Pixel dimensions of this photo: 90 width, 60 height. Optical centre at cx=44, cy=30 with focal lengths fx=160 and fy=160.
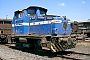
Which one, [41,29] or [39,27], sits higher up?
[39,27]

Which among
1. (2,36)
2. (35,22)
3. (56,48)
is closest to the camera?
(56,48)

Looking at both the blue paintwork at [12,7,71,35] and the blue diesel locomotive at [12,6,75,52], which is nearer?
the blue diesel locomotive at [12,6,75,52]

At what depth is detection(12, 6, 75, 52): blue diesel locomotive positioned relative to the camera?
974 centimetres

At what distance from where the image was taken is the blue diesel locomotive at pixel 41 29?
384 inches

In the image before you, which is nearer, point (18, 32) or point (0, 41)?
point (18, 32)

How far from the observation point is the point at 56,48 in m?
9.74

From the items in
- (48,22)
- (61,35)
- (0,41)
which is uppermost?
(48,22)

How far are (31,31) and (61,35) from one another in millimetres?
2675

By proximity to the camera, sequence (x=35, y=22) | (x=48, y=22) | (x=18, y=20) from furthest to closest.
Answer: (x=18, y=20)
(x=35, y=22)
(x=48, y=22)

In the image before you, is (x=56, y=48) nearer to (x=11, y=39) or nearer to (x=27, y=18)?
(x=27, y=18)

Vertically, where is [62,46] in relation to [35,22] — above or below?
below

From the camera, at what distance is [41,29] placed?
436 inches

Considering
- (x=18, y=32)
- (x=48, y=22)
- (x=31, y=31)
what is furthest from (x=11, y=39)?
(x=48, y=22)

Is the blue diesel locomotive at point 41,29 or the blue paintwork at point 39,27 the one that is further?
the blue paintwork at point 39,27
